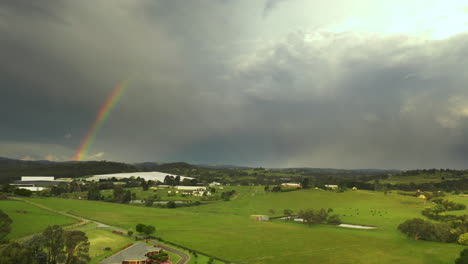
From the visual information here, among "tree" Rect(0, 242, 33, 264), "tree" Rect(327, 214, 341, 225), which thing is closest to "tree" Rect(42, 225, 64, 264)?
"tree" Rect(0, 242, 33, 264)

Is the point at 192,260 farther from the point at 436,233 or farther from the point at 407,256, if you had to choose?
the point at 436,233

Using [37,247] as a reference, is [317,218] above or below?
below

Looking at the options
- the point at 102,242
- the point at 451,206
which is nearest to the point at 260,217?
the point at 102,242

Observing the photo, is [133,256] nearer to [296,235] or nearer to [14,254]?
[14,254]

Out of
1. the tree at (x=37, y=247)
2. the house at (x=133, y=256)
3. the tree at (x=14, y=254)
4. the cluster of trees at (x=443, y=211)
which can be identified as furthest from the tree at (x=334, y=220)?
the tree at (x=14, y=254)

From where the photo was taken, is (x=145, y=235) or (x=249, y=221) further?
(x=249, y=221)

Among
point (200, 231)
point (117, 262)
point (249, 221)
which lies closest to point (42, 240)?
point (117, 262)

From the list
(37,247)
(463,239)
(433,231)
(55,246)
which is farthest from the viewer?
(433,231)
